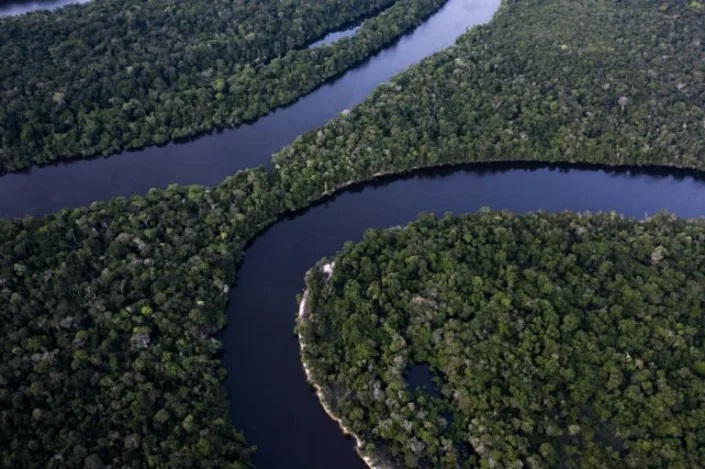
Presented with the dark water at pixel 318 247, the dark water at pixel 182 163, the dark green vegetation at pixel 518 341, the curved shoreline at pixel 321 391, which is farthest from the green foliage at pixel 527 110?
the dark green vegetation at pixel 518 341

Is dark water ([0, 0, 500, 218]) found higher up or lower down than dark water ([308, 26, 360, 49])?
lower down

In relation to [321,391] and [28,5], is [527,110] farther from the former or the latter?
[28,5]

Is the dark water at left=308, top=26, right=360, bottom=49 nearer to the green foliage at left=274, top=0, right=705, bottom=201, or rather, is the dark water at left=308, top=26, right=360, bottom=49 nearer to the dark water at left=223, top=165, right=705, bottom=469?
the green foliage at left=274, top=0, right=705, bottom=201

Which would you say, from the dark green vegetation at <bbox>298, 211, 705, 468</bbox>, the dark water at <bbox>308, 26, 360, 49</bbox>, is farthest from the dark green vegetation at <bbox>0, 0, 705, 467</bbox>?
the dark water at <bbox>308, 26, 360, 49</bbox>

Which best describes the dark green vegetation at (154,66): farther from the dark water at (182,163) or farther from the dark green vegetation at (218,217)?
the dark green vegetation at (218,217)

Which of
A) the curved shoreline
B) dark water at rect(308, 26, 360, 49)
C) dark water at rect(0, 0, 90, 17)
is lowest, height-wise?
the curved shoreline

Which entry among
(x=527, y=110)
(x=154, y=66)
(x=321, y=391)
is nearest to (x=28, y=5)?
(x=154, y=66)

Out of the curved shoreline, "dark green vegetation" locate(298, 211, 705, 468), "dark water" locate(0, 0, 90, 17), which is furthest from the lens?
"dark water" locate(0, 0, 90, 17)
